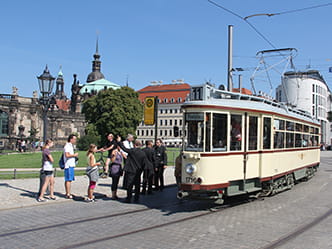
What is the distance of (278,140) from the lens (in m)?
13.2

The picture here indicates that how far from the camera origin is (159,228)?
8.66 meters

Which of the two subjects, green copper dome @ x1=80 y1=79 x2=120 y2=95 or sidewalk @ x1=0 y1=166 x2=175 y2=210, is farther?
green copper dome @ x1=80 y1=79 x2=120 y2=95

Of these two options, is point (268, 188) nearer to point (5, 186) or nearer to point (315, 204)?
point (315, 204)

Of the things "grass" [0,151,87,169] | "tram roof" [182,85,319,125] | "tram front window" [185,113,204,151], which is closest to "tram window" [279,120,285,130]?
"tram roof" [182,85,319,125]

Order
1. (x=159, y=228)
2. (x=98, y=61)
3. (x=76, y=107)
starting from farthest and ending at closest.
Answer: (x=98, y=61), (x=76, y=107), (x=159, y=228)

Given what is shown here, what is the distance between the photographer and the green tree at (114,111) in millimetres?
62094

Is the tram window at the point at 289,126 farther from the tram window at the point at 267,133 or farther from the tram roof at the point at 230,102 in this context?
the tram window at the point at 267,133

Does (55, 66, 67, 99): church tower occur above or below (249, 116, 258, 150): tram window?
above

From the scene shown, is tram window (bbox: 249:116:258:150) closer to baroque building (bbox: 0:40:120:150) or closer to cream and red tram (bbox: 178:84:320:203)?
cream and red tram (bbox: 178:84:320:203)

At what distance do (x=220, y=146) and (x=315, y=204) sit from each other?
13.1ft

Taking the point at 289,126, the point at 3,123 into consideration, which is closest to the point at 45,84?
the point at 289,126

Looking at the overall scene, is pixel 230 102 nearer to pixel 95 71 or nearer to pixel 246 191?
pixel 246 191

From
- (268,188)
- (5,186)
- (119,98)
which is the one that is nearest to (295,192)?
(268,188)

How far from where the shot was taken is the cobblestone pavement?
292 inches
